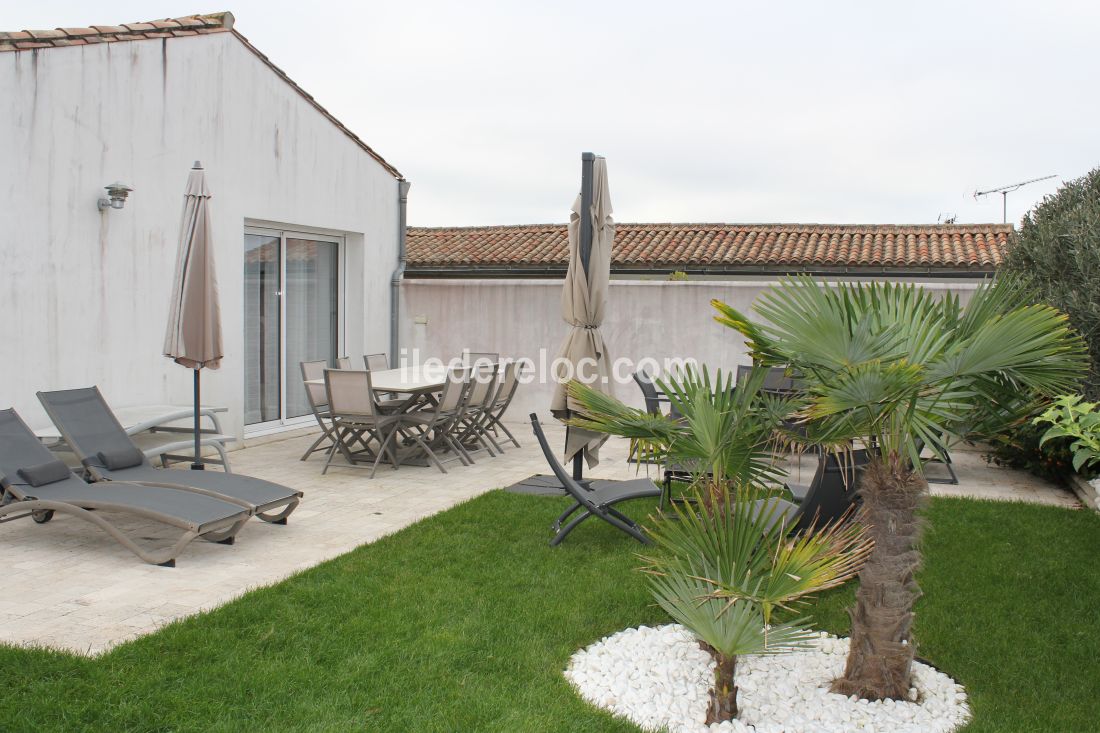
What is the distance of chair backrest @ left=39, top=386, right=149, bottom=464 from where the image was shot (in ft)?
21.5

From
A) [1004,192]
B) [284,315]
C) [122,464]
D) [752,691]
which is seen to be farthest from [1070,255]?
[1004,192]

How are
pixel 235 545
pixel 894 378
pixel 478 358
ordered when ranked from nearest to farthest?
pixel 894 378 < pixel 235 545 < pixel 478 358

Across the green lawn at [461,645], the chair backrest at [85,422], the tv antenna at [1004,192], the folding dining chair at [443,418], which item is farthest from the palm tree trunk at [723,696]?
the tv antenna at [1004,192]

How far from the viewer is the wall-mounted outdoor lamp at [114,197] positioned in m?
8.12

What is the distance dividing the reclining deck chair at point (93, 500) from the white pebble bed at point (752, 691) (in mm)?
2677

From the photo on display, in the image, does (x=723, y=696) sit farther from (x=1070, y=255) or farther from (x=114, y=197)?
(x=114, y=197)

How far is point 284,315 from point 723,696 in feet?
28.2

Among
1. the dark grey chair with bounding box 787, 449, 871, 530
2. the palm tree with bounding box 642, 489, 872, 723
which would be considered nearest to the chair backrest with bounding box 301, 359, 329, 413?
the dark grey chair with bounding box 787, 449, 871, 530

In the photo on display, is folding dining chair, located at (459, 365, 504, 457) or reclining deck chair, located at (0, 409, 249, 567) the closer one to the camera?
reclining deck chair, located at (0, 409, 249, 567)

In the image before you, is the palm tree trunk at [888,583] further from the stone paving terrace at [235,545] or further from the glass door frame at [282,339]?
the glass door frame at [282,339]

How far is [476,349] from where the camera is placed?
12875 millimetres

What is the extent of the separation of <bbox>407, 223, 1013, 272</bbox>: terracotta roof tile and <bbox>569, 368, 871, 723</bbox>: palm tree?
1201 cm

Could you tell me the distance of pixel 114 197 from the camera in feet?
26.7

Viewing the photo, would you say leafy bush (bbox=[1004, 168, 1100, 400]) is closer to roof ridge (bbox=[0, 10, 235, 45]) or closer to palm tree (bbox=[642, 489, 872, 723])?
palm tree (bbox=[642, 489, 872, 723])
